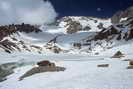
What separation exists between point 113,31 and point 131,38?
53.0 m

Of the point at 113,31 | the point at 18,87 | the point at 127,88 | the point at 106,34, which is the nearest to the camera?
the point at 127,88

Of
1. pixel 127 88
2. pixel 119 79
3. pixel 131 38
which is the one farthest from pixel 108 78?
pixel 131 38

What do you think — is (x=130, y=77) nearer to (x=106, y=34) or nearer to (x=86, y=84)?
(x=86, y=84)

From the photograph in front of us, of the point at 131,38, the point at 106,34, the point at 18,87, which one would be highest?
the point at 106,34

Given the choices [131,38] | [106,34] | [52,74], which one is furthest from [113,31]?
[52,74]

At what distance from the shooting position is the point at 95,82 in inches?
627

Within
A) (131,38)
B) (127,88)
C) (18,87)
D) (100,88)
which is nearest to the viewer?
(127,88)

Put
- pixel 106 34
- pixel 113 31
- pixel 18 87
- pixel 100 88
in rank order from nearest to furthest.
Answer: pixel 100 88, pixel 18 87, pixel 113 31, pixel 106 34

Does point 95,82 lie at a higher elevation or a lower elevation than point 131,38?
lower

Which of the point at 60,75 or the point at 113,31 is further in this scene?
the point at 113,31

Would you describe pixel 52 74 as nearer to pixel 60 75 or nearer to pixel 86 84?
pixel 60 75

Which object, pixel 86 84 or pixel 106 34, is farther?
pixel 106 34

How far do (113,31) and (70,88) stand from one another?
13694 cm

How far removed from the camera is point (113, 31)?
146 m
